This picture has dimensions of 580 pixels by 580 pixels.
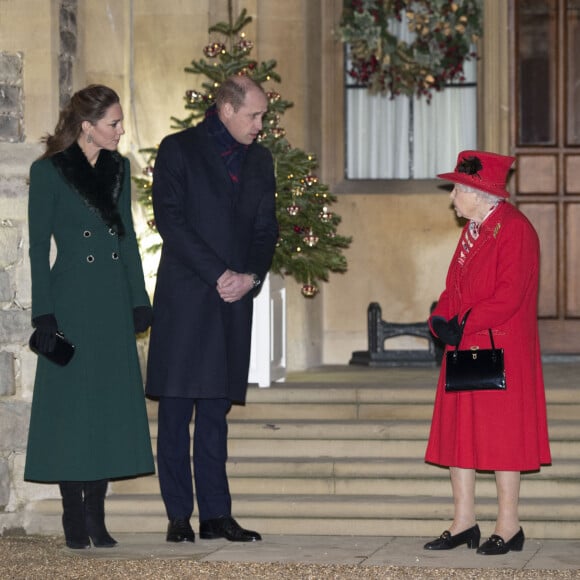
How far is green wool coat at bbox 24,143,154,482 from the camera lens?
6.44 metres

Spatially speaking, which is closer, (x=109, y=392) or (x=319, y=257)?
(x=109, y=392)

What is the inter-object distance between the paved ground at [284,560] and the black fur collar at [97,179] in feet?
4.81

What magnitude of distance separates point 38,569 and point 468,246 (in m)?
2.32

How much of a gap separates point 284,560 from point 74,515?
100 cm

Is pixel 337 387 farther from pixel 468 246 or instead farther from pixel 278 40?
pixel 278 40

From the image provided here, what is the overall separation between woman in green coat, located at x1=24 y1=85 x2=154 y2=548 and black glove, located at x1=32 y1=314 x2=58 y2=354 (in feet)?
0.37

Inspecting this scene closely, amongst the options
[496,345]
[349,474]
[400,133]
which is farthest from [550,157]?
[496,345]

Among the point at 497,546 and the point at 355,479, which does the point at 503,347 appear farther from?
the point at 355,479

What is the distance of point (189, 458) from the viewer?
21.7ft

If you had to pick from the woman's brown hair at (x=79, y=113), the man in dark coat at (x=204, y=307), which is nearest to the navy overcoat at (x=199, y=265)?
the man in dark coat at (x=204, y=307)

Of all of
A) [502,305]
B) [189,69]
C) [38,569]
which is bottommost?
[38,569]

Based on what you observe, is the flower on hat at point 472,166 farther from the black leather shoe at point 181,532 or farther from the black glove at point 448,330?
the black leather shoe at point 181,532

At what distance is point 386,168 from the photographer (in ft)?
34.6

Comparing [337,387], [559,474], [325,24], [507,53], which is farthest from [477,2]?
[559,474]
